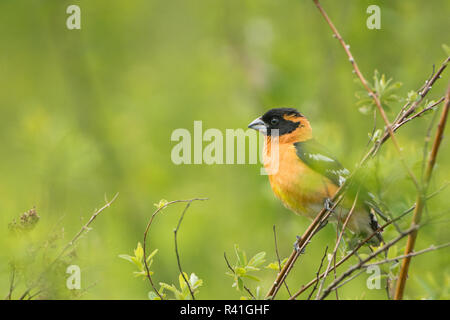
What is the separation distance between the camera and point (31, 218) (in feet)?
10.1

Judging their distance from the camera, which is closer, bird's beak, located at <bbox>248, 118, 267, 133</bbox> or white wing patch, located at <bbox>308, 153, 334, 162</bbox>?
white wing patch, located at <bbox>308, 153, 334, 162</bbox>

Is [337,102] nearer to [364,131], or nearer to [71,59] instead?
[364,131]

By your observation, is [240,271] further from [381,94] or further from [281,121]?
[281,121]

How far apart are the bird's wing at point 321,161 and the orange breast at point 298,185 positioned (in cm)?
5

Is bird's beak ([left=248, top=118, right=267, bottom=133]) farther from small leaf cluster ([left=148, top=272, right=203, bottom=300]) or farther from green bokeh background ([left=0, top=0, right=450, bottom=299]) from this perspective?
small leaf cluster ([left=148, top=272, right=203, bottom=300])

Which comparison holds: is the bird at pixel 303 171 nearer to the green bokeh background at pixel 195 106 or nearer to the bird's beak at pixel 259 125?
the bird's beak at pixel 259 125

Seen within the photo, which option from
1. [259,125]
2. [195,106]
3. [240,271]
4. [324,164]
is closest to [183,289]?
[240,271]

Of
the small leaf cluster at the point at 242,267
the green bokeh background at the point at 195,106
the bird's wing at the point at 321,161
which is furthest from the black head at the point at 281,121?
the small leaf cluster at the point at 242,267

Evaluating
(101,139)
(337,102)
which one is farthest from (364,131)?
(101,139)

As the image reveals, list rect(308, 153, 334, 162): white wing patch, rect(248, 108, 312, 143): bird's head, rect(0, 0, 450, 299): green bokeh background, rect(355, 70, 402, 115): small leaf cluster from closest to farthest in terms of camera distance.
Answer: rect(355, 70, 402, 115): small leaf cluster, rect(308, 153, 334, 162): white wing patch, rect(248, 108, 312, 143): bird's head, rect(0, 0, 450, 299): green bokeh background

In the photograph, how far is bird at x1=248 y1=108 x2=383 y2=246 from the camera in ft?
16.2

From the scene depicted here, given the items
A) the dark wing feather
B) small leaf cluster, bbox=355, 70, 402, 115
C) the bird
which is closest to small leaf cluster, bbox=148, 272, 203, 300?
small leaf cluster, bbox=355, 70, 402, 115

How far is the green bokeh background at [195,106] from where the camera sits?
738 centimetres

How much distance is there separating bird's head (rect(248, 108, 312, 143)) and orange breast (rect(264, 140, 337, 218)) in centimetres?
46
